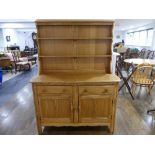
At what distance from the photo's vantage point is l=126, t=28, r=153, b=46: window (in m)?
7.88

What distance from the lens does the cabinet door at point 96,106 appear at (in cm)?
202

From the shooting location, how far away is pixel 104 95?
203 cm

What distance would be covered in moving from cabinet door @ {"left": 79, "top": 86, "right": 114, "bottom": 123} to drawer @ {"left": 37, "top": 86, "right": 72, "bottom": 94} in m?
0.20

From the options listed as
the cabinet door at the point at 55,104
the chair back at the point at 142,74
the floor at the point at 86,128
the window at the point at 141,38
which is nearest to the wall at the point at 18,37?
the window at the point at 141,38

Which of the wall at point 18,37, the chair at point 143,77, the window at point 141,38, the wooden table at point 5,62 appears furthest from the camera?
the wall at point 18,37

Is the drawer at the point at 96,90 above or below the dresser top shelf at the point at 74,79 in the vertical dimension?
below

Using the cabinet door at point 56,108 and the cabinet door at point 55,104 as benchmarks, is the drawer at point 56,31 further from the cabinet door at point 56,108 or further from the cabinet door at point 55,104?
the cabinet door at point 56,108

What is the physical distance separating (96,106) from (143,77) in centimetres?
207

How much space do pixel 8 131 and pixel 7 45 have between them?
9.23 meters

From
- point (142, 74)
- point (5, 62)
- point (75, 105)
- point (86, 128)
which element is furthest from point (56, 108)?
point (5, 62)

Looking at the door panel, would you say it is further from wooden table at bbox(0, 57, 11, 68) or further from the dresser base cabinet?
wooden table at bbox(0, 57, 11, 68)

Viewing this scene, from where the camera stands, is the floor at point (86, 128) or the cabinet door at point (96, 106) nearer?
the cabinet door at point (96, 106)
